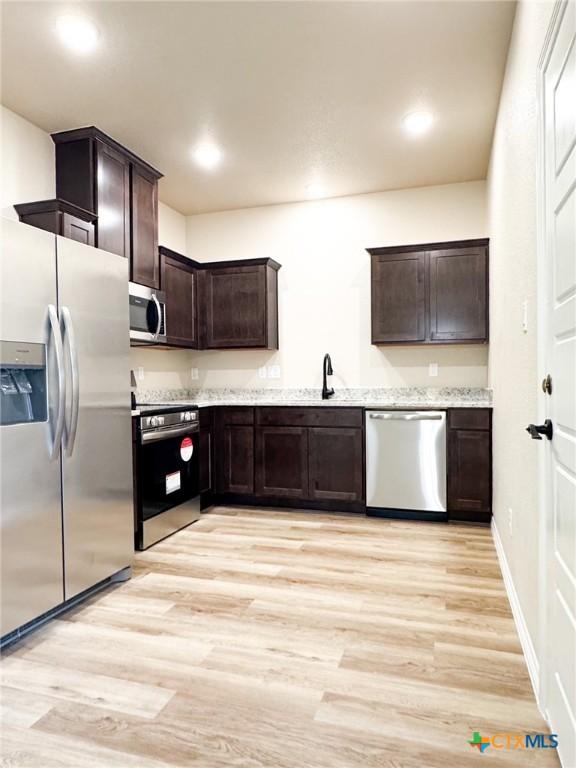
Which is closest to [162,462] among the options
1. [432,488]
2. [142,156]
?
[432,488]

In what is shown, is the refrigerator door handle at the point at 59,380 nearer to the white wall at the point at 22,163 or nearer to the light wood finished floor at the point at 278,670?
the light wood finished floor at the point at 278,670

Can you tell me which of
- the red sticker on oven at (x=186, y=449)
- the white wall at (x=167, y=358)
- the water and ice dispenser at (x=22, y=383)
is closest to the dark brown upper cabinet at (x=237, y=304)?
the white wall at (x=167, y=358)

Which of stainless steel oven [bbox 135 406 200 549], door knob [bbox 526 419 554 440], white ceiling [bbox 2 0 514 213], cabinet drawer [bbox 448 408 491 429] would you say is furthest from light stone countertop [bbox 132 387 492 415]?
door knob [bbox 526 419 554 440]

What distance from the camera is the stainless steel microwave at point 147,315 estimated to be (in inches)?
142

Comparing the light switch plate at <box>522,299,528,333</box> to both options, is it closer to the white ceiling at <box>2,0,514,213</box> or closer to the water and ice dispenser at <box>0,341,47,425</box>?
the white ceiling at <box>2,0,514,213</box>

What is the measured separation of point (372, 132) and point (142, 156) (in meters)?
1.70

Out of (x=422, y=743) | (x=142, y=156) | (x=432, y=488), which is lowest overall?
(x=422, y=743)

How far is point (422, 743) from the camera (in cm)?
154

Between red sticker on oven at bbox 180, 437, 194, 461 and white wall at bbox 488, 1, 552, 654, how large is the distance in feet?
7.15

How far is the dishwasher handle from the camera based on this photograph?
3.85 meters

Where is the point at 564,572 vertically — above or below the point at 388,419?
below

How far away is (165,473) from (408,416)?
1.85m

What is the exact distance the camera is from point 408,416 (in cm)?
391

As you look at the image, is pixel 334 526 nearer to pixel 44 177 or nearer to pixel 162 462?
pixel 162 462
